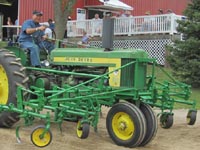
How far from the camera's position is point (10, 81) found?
25.4ft

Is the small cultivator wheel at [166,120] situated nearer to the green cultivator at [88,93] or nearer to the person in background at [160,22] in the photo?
the green cultivator at [88,93]

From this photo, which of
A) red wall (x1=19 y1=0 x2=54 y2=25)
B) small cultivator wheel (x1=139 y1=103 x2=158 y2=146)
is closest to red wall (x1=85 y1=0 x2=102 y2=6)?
red wall (x1=19 y1=0 x2=54 y2=25)

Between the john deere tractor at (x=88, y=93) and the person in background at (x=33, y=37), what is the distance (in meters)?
0.15

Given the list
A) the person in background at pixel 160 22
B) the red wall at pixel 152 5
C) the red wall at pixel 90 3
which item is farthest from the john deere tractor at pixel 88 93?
the red wall at pixel 152 5

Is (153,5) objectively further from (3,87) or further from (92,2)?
(3,87)

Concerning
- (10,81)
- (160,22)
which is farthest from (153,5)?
(10,81)

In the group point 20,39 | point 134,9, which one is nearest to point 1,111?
point 20,39

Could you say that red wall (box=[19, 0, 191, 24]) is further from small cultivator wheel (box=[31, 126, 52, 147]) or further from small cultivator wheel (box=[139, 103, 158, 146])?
small cultivator wheel (box=[31, 126, 52, 147])

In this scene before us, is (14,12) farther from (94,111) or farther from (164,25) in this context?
(94,111)

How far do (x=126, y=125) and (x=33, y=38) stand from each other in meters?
2.96

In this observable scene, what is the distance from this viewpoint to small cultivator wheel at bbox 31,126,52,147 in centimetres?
619

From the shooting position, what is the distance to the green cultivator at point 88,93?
6.73m

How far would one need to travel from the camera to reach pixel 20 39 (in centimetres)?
878

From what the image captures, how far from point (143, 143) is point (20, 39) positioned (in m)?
3.27
